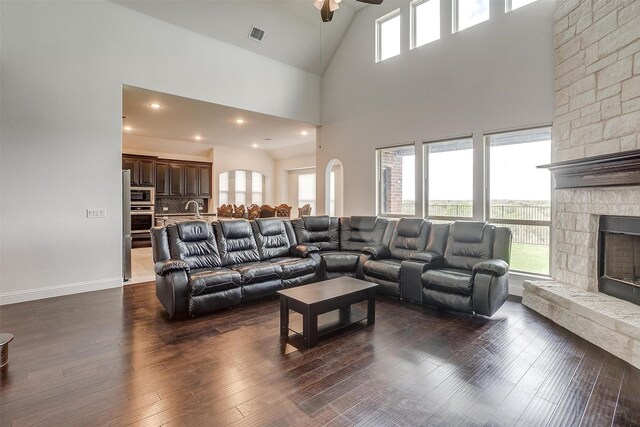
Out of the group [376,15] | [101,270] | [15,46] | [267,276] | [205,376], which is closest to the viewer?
[205,376]

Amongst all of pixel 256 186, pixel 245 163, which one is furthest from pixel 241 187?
pixel 245 163

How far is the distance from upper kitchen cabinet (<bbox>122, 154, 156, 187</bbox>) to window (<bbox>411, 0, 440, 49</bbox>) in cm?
760

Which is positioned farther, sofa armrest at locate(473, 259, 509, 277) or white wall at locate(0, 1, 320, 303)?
white wall at locate(0, 1, 320, 303)

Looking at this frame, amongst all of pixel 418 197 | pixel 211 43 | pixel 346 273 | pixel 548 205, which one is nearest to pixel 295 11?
pixel 211 43

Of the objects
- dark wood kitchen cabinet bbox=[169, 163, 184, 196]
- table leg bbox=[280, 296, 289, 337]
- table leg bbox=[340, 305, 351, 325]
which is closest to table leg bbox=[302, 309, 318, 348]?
table leg bbox=[280, 296, 289, 337]

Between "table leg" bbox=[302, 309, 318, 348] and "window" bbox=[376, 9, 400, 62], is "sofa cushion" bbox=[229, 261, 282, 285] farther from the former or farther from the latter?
"window" bbox=[376, 9, 400, 62]

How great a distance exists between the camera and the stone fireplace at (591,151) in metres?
2.96

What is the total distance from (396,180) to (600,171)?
3.24 meters

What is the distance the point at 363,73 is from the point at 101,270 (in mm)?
5791

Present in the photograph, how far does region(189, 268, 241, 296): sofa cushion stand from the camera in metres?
3.57

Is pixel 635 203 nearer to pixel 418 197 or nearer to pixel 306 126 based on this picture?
pixel 418 197

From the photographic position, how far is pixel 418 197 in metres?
5.67

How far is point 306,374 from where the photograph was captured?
7.91 feet

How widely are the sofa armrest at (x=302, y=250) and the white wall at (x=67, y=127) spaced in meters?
2.62
